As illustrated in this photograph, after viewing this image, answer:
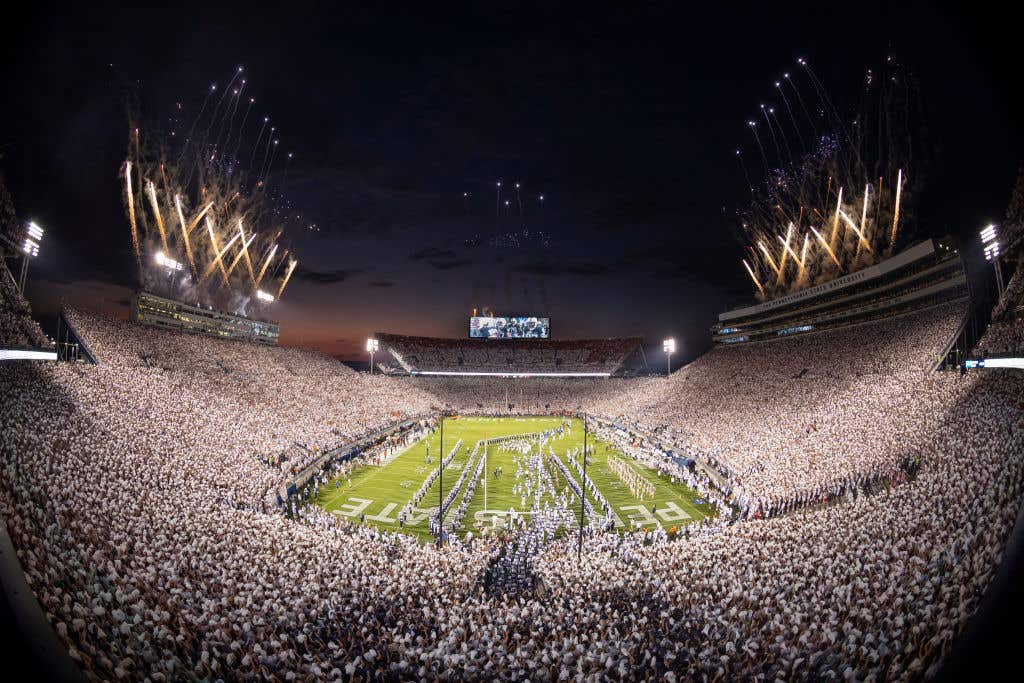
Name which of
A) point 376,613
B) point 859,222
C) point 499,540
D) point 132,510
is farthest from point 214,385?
point 859,222

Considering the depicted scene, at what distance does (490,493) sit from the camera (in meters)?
23.1

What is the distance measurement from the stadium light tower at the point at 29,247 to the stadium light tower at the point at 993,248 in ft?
184

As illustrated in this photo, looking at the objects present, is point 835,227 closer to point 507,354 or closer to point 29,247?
point 507,354

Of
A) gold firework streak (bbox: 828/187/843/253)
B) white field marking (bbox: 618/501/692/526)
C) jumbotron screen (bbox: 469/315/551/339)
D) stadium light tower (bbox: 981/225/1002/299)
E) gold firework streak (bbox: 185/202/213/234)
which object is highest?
gold firework streak (bbox: 185/202/213/234)

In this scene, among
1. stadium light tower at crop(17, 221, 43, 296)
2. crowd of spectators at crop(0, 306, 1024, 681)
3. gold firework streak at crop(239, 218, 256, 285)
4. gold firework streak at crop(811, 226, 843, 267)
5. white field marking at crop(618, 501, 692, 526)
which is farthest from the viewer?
gold firework streak at crop(239, 218, 256, 285)

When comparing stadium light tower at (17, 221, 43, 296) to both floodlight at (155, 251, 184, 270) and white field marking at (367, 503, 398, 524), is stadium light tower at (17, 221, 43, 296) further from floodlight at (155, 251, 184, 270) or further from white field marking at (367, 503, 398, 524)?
white field marking at (367, 503, 398, 524)

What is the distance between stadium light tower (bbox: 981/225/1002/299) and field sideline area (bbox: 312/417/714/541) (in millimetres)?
22052

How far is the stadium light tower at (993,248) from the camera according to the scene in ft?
79.9

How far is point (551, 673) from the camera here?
7.58m

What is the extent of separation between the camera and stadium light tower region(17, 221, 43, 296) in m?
25.0

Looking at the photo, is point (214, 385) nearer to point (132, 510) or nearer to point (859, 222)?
point (132, 510)

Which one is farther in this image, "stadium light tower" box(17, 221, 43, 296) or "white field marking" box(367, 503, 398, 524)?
"stadium light tower" box(17, 221, 43, 296)

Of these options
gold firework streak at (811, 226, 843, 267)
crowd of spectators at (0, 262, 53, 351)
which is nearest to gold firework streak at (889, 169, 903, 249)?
gold firework streak at (811, 226, 843, 267)

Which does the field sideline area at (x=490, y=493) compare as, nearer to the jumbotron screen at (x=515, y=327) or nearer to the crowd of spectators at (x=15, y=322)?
the crowd of spectators at (x=15, y=322)
